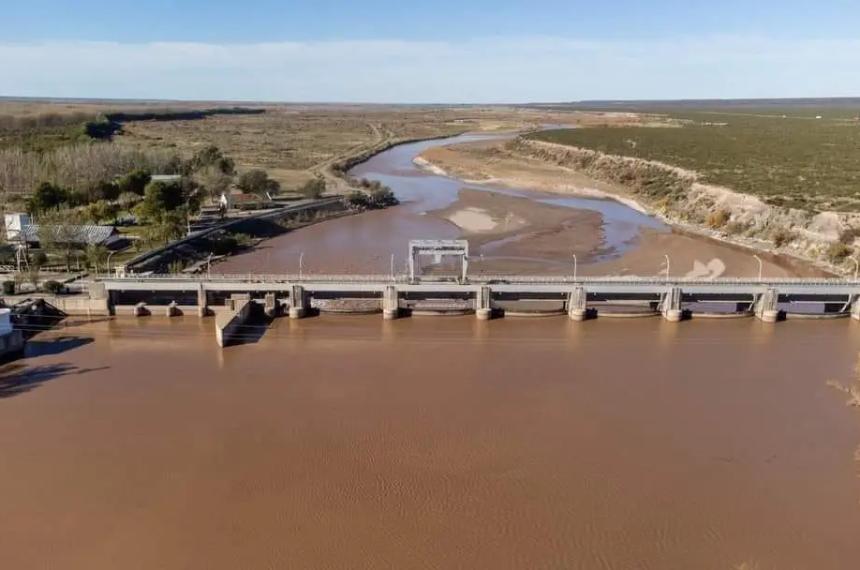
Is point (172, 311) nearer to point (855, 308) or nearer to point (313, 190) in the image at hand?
point (313, 190)

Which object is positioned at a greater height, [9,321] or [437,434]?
[9,321]

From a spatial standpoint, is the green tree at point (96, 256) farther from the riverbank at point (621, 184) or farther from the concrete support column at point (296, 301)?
the riverbank at point (621, 184)

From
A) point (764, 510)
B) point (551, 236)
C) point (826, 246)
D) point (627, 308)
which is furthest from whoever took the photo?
point (551, 236)

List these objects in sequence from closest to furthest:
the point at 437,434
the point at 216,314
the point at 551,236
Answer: the point at 437,434
the point at 216,314
the point at 551,236

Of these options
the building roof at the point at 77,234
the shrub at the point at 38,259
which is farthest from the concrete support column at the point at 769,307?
the shrub at the point at 38,259

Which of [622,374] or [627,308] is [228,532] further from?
[627,308]

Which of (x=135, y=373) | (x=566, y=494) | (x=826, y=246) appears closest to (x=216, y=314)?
(x=135, y=373)

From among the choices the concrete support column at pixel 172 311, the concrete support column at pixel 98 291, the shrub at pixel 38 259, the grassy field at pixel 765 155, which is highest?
the grassy field at pixel 765 155
